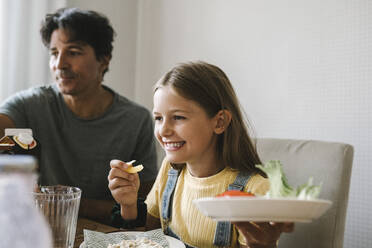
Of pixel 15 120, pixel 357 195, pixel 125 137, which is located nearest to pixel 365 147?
pixel 357 195

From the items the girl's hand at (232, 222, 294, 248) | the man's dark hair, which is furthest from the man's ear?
the girl's hand at (232, 222, 294, 248)

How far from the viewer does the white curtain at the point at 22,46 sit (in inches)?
84.4

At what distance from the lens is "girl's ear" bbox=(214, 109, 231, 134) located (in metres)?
1.26

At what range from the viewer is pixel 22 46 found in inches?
87.0

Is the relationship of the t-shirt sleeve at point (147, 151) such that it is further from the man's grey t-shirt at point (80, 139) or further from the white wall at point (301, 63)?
the white wall at point (301, 63)

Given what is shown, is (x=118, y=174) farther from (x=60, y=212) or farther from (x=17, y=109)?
(x=17, y=109)

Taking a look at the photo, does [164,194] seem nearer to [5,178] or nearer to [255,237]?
[255,237]

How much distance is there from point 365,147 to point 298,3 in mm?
669

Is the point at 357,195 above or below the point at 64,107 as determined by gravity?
below

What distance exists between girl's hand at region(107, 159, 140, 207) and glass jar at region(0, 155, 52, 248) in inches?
30.9

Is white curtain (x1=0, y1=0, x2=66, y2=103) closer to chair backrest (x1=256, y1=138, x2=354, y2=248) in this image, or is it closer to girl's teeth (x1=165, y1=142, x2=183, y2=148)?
girl's teeth (x1=165, y1=142, x2=183, y2=148)

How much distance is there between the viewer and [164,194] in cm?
134

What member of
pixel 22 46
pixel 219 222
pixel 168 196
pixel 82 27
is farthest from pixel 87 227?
pixel 22 46

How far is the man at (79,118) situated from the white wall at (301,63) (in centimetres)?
55
